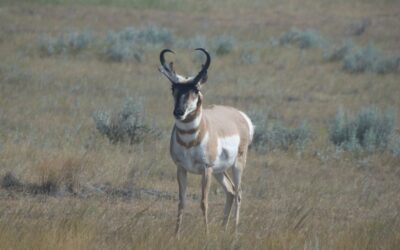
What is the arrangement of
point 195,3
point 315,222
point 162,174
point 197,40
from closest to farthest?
point 315,222, point 162,174, point 197,40, point 195,3

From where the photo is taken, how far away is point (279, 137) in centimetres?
1509

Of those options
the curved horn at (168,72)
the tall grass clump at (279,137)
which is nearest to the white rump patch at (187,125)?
the curved horn at (168,72)

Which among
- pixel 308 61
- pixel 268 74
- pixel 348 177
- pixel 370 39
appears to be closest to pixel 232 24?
pixel 370 39

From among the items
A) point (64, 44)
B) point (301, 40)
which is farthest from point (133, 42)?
point (301, 40)

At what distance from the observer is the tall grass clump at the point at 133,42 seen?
24078 mm

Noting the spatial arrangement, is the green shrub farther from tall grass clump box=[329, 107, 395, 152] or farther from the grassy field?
tall grass clump box=[329, 107, 395, 152]

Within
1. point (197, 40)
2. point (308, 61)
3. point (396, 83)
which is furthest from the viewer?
point (197, 40)

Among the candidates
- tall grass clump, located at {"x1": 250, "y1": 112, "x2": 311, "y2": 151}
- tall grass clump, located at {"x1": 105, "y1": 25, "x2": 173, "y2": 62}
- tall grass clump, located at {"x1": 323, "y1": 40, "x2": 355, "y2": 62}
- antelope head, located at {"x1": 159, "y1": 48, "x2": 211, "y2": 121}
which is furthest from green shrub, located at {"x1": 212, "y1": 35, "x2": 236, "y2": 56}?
antelope head, located at {"x1": 159, "y1": 48, "x2": 211, "y2": 121}

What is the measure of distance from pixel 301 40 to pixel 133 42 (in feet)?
21.3

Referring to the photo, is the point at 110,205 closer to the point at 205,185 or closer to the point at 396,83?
the point at 205,185

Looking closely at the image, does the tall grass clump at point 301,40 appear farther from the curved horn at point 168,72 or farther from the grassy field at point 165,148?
the curved horn at point 168,72

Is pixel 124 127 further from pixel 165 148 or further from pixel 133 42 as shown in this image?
pixel 133 42

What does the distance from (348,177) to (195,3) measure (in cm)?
3388

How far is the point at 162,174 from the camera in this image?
12.0 m
